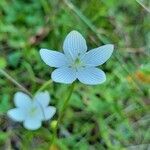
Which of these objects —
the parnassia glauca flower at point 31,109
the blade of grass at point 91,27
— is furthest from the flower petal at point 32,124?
A: the blade of grass at point 91,27

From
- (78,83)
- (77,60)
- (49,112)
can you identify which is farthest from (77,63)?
(78,83)

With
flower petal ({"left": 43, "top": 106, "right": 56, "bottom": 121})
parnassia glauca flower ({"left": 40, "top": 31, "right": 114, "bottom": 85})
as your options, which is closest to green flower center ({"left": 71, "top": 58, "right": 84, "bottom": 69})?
parnassia glauca flower ({"left": 40, "top": 31, "right": 114, "bottom": 85})

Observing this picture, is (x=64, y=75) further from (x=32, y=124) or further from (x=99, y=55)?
(x=32, y=124)

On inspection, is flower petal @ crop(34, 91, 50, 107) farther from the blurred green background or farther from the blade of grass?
the blade of grass

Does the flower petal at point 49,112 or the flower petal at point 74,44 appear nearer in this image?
the flower petal at point 74,44

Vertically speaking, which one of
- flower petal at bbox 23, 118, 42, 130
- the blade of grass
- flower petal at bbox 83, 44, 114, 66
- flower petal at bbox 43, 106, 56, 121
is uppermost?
flower petal at bbox 83, 44, 114, 66

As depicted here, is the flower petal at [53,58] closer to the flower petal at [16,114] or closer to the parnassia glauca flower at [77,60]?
the parnassia glauca flower at [77,60]
